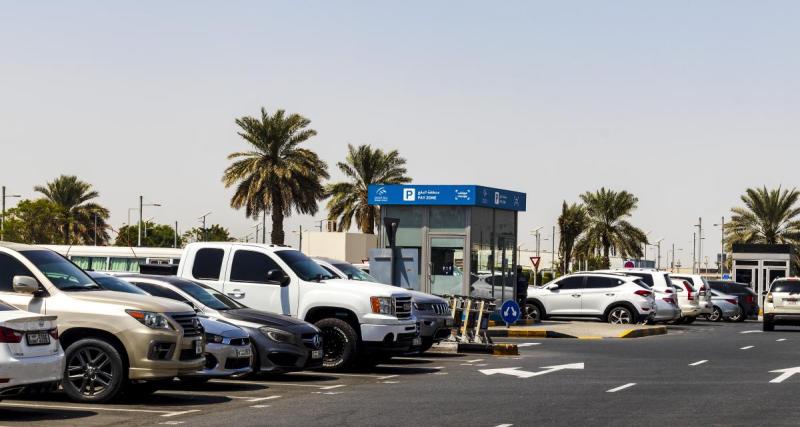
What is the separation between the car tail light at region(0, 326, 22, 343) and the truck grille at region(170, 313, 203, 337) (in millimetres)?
2486

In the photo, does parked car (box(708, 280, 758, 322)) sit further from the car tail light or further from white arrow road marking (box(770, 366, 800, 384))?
the car tail light

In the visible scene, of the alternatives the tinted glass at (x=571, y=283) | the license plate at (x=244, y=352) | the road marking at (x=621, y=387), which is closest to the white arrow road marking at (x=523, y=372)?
the road marking at (x=621, y=387)

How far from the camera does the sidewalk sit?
31.8 meters

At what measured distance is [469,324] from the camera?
1024 inches

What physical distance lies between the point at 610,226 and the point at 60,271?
220ft

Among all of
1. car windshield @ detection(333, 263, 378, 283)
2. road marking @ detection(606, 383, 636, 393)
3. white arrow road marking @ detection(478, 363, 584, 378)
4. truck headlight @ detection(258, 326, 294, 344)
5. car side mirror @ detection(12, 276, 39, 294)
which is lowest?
white arrow road marking @ detection(478, 363, 584, 378)

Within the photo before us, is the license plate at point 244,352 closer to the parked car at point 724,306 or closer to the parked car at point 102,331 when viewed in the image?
the parked car at point 102,331

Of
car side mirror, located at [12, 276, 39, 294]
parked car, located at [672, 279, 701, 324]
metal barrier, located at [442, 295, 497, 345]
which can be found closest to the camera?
car side mirror, located at [12, 276, 39, 294]

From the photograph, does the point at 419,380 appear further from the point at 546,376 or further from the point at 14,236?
the point at 14,236

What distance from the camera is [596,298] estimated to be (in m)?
37.7

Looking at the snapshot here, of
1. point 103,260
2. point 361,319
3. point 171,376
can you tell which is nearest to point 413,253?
point 361,319

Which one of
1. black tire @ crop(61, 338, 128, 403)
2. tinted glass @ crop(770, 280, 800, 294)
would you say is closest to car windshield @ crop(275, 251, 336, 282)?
black tire @ crop(61, 338, 128, 403)

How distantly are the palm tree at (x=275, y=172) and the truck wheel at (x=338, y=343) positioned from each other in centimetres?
3981

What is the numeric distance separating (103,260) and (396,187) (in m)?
18.3
